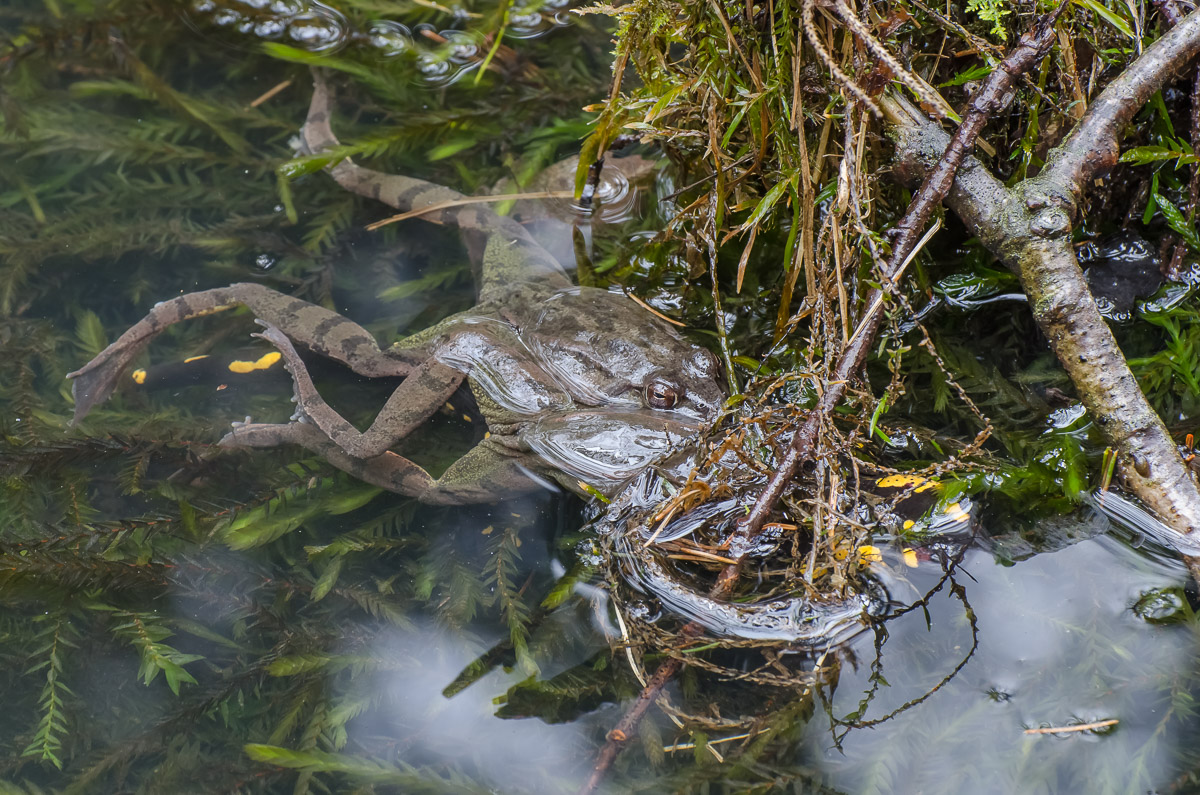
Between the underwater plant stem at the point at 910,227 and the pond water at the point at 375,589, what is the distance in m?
0.64

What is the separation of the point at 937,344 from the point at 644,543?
1.64 m

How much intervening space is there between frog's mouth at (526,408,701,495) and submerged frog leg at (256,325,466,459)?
23.5 inches

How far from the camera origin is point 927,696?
9.02 ft

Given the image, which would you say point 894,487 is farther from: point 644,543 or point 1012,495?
point 644,543

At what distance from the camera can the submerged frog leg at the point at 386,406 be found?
3.85 m

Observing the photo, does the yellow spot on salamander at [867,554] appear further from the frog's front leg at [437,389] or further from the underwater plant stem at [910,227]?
the frog's front leg at [437,389]

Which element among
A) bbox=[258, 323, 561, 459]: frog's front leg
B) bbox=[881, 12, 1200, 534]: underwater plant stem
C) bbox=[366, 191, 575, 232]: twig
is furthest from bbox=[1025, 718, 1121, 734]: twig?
bbox=[366, 191, 575, 232]: twig

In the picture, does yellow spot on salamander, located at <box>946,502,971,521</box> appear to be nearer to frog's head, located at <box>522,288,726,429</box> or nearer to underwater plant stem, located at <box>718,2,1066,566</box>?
underwater plant stem, located at <box>718,2,1066,566</box>

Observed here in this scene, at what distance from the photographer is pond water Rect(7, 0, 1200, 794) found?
8.96 feet

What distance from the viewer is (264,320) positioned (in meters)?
4.29

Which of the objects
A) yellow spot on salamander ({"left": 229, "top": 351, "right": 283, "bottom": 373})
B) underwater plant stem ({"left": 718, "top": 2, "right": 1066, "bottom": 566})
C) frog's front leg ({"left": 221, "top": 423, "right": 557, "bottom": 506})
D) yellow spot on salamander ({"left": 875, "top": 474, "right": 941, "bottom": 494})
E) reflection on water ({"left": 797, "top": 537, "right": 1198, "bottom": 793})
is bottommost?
yellow spot on salamander ({"left": 229, "top": 351, "right": 283, "bottom": 373})

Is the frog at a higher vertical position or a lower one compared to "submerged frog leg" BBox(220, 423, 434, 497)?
higher

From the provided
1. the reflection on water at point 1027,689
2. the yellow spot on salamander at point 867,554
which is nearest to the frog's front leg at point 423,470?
the yellow spot on salamander at point 867,554

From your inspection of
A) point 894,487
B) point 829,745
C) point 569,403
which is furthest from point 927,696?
point 569,403
